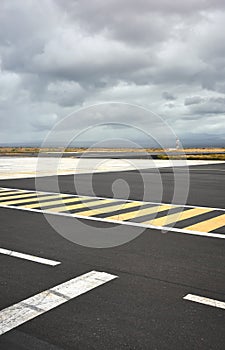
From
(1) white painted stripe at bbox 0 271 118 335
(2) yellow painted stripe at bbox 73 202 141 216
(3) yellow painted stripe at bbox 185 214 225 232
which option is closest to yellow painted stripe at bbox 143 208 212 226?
(3) yellow painted stripe at bbox 185 214 225 232

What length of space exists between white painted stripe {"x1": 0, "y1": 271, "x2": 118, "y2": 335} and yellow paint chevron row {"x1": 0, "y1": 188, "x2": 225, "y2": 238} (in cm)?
311

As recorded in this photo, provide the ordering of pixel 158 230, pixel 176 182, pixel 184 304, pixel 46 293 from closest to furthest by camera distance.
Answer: pixel 184 304 < pixel 46 293 < pixel 158 230 < pixel 176 182

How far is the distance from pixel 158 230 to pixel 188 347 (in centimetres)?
432

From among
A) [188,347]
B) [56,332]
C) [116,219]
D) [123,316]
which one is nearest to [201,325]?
[188,347]

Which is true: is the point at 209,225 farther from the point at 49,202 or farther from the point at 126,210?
the point at 49,202

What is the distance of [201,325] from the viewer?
3.74m

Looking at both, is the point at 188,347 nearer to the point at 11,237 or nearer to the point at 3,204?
the point at 11,237

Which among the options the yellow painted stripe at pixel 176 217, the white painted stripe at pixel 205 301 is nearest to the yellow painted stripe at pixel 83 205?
the yellow painted stripe at pixel 176 217

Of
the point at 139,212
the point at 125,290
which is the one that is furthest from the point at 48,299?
the point at 139,212

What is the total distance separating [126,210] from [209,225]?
2.55m

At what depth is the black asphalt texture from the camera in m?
3.51

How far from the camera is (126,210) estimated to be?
9883 millimetres

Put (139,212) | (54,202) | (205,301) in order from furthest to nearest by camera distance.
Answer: (54,202) < (139,212) < (205,301)

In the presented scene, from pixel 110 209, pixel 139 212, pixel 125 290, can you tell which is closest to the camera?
pixel 125 290
